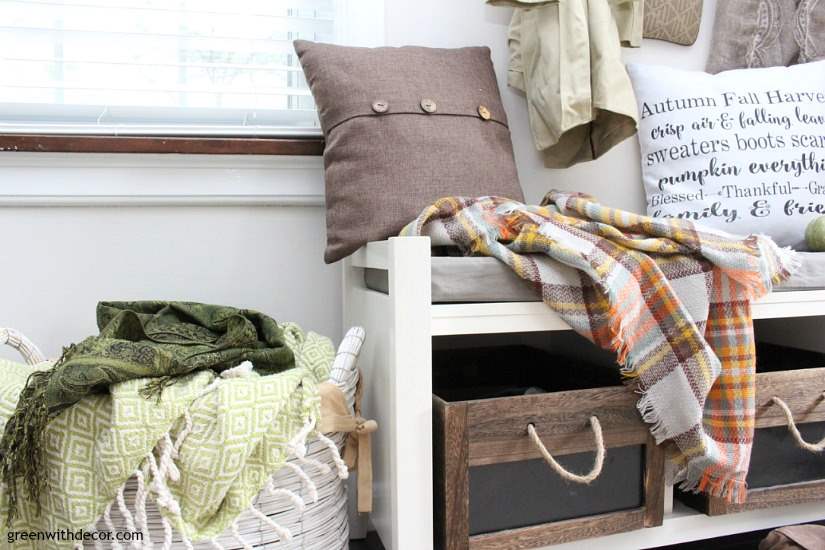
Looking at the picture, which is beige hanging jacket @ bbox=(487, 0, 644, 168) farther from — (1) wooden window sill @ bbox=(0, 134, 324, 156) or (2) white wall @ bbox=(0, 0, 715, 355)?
(1) wooden window sill @ bbox=(0, 134, 324, 156)

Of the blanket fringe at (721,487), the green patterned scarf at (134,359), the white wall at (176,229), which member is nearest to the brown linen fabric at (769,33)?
the white wall at (176,229)

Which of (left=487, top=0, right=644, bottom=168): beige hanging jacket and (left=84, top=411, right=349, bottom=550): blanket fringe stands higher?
(left=487, top=0, right=644, bottom=168): beige hanging jacket

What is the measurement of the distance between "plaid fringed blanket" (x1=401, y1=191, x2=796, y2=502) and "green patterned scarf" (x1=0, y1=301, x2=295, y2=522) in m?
0.27

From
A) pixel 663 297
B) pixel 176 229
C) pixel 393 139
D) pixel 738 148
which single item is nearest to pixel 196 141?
pixel 176 229

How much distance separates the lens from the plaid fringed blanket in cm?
89

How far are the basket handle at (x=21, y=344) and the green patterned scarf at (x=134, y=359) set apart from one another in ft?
0.42

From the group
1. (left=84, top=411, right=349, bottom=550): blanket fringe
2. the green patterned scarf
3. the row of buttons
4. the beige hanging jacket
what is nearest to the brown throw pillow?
the row of buttons

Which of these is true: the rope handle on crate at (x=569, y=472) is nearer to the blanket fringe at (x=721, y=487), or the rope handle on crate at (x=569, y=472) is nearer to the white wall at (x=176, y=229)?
the blanket fringe at (x=721, y=487)

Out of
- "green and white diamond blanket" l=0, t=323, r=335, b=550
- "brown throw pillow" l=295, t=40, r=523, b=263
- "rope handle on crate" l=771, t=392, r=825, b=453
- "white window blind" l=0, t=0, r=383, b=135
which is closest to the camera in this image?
"green and white diamond blanket" l=0, t=323, r=335, b=550

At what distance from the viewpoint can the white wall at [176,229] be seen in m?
1.19

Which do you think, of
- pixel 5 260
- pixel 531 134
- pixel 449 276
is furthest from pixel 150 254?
pixel 531 134

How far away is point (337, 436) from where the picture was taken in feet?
3.06

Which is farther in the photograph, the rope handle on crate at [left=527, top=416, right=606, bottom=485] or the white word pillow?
the white word pillow

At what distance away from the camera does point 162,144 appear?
3.97 ft
